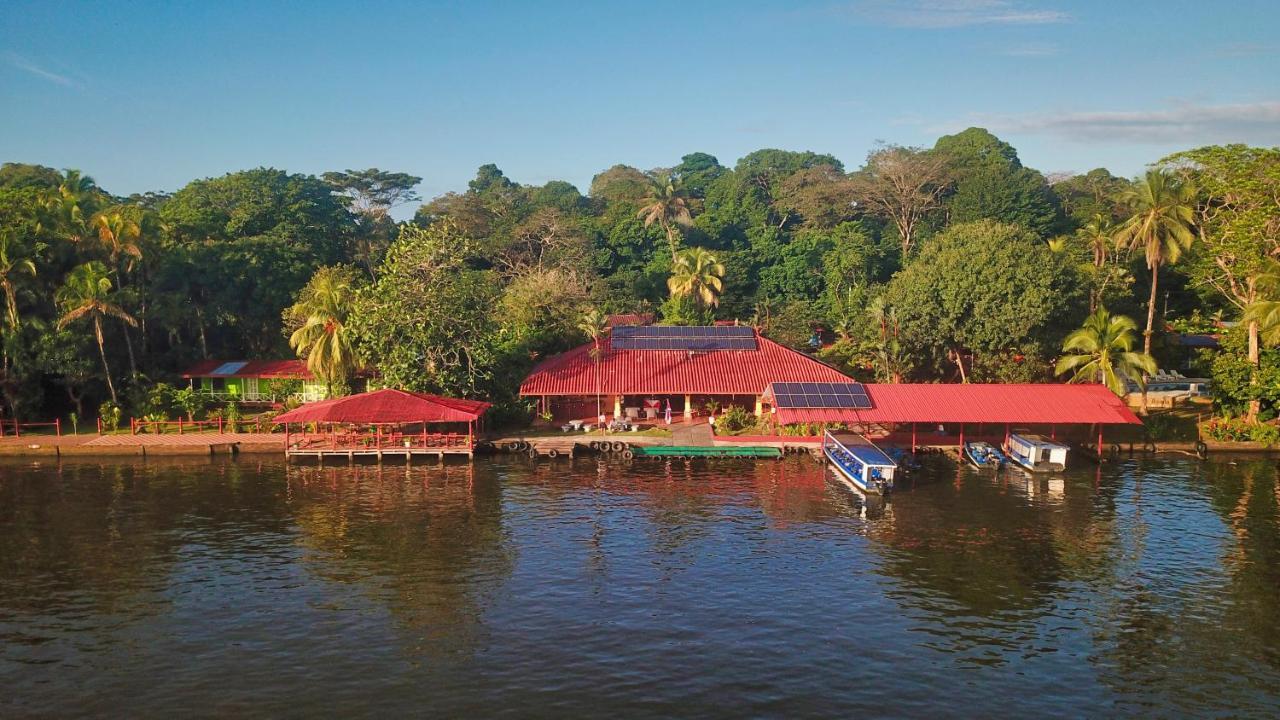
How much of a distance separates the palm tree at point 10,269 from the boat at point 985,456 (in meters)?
59.7

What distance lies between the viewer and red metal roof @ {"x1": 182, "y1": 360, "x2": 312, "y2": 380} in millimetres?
65500

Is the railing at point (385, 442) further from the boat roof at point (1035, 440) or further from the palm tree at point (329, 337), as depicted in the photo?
the boat roof at point (1035, 440)

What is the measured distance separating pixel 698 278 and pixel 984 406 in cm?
3192

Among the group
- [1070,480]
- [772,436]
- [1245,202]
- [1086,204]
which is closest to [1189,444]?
[1070,480]

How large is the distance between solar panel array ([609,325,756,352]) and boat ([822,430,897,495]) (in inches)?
556

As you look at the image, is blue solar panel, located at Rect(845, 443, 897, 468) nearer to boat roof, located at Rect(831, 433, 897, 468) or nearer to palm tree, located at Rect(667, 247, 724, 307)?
boat roof, located at Rect(831, 433, 897, 468)

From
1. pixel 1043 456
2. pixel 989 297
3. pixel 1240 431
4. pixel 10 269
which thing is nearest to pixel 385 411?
pixel 10 269

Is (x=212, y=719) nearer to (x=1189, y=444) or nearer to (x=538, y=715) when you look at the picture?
(x=538, y=715)

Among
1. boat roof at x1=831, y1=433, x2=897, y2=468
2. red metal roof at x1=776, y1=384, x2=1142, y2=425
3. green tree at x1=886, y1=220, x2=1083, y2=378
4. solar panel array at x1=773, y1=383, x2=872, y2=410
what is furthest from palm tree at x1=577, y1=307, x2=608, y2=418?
green tree at x1=886, y1=220, x2=1083, y2=378

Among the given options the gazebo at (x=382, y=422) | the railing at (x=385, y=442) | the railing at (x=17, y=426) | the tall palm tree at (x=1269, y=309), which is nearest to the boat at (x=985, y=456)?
the tall palm tree at (x=1269, y=309)

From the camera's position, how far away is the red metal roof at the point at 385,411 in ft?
166

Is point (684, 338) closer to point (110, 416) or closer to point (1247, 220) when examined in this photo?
point (1247, 220)

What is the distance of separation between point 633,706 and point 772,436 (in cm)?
3247

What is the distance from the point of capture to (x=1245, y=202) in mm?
57469
